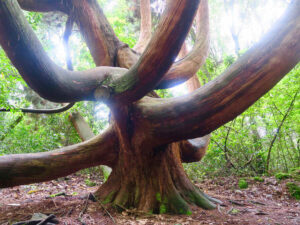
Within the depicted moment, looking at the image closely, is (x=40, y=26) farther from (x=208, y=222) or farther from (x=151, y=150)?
(x=208, y=222)

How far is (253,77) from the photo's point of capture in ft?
6.43

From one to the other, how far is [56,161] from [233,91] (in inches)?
89.7

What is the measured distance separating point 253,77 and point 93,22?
2684mm

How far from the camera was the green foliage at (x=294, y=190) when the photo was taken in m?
4.25

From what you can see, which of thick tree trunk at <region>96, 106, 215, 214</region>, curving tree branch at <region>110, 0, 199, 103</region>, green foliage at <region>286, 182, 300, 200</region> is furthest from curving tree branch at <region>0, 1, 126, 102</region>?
green foliage at <region>286, 182, 300, 200</region>

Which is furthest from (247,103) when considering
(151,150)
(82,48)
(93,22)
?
(82,48)

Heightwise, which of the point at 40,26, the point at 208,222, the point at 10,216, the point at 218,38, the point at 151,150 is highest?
the point at 218,38

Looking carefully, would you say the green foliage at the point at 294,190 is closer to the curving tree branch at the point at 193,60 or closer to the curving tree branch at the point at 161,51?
the curving tree branch at the point at 193,60

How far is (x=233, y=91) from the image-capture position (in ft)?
6.72

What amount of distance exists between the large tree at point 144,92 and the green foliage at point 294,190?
84.8 inches

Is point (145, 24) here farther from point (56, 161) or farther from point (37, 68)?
point (37, 68)

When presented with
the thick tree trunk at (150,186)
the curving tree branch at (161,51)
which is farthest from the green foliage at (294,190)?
the curving tree branch at (161,51)

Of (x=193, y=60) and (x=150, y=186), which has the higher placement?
(x=193, y=60)

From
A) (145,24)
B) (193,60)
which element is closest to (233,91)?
(193,60)
